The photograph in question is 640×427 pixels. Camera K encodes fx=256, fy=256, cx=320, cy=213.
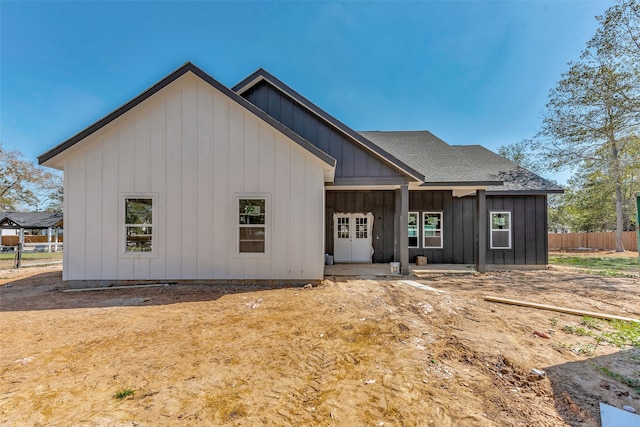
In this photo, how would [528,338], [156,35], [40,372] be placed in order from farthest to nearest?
[156,35] → [528,338] → [40,372]

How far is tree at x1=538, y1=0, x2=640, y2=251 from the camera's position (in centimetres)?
981

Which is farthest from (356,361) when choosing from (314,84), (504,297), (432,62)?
(314,84)

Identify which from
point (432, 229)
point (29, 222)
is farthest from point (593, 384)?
point (29, 222)

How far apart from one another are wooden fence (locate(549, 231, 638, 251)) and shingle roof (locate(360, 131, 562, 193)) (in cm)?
1710

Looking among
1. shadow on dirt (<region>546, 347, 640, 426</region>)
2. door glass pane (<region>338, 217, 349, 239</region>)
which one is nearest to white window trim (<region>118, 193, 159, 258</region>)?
door glass pane (<region>338, 217, 349, 239</region>)

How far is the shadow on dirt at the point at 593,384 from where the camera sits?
7.00 ft

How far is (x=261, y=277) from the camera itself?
21.5ft

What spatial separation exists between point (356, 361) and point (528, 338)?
2.58 meters

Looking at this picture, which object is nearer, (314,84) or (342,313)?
(342,313)

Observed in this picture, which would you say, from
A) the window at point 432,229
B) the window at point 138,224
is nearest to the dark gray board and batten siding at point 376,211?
the window at point 432,229

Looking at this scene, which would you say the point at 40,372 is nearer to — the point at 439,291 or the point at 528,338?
the point at 528,338

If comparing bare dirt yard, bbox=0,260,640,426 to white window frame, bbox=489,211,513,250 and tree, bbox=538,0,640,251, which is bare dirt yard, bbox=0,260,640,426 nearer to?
white window frame, bbox=489,211,513,250

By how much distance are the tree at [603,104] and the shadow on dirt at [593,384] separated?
12.1 meters

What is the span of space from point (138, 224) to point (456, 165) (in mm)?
10476
